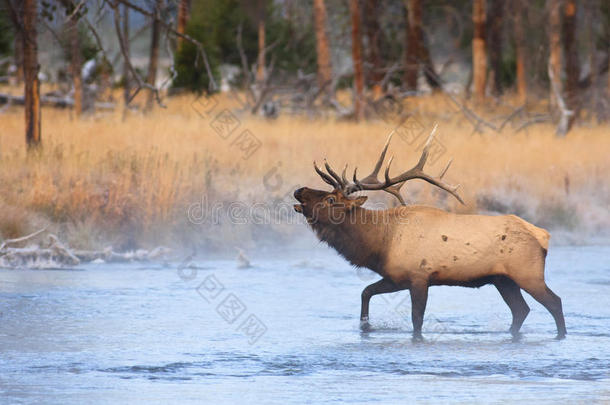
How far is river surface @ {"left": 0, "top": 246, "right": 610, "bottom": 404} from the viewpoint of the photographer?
22.6 ft

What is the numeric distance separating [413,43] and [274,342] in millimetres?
24491

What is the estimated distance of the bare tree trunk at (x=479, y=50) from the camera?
29172 millimetres

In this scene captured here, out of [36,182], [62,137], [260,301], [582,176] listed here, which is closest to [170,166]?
[36,182]

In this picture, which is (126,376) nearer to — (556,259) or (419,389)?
(419,389)

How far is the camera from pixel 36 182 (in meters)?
14.4

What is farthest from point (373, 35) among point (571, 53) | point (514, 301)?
point (514, 301)

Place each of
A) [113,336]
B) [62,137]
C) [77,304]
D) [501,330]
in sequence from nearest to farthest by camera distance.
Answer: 1. [113,336]
2. [501,330]
3. [77,304]
4. [62,137]

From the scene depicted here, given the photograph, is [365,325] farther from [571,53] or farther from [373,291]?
[571,53]

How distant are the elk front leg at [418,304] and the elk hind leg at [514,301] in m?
0.66

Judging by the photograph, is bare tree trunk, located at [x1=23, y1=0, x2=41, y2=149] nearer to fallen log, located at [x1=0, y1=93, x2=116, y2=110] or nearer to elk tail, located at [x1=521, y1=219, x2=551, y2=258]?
fallen log, located at [x1=0, y1=93, x2=116, y2=110]

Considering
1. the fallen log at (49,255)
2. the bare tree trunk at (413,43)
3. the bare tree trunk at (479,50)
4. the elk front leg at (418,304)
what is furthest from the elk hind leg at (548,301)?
the bare tree trunk at (413,43)

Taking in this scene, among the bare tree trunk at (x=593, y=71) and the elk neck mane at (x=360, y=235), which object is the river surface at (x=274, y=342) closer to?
the elk neck mane at (x=360, y=235)

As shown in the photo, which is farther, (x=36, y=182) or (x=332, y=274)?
(x=36, y=182)

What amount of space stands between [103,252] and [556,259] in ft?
18.6
